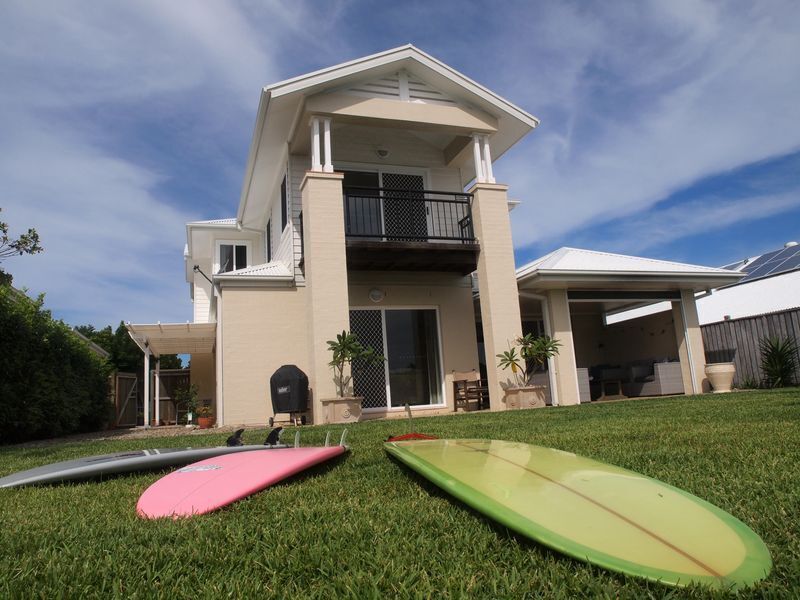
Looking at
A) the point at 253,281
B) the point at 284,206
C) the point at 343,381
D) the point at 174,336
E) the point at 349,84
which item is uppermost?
the point at 349,84

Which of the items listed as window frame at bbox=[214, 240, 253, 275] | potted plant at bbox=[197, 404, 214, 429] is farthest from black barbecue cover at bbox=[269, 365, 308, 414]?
window frame at bbox=[214, 240, 253, 275]

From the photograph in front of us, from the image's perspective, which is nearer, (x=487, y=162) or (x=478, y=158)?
(x=478, y=158)

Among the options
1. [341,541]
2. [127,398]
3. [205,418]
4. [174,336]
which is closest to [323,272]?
[205,418]

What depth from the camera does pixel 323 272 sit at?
9945mm

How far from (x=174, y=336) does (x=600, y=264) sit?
35.0ft

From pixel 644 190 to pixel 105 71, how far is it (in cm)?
1516

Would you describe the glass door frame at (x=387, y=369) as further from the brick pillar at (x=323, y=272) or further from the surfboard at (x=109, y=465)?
the surfboard at (x=109, y=465)

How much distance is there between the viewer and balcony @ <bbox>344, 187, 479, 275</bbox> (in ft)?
34.1

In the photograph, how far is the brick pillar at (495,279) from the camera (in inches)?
418

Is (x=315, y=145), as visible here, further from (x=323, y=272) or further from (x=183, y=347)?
(x=183, y=347)

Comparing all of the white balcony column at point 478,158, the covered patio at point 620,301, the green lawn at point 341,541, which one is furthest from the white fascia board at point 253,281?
the green lawn at point 341,541

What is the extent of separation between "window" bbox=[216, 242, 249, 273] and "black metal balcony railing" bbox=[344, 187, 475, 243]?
7014 mm

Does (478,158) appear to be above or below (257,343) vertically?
above

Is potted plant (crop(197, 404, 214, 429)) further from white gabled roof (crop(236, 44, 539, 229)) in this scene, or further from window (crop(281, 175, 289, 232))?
white gabled roof (crop(236, 44, 539, 229))
